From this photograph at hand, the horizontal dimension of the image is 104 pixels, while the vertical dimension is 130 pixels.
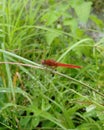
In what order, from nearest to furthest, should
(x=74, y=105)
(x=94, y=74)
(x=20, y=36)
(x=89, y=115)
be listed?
1. (x=89, y=115)
2. (x=74, y=105)
3. (x=94, y=74)
4. (x=20, y=36)

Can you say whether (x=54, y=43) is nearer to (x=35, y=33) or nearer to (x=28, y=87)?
(x=35, y=33)

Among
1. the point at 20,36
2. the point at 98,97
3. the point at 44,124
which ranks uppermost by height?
the point at 20,36

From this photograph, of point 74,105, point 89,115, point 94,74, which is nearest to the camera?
point 89,115

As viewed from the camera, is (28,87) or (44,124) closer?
(44,124)

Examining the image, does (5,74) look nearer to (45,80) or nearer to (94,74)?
(45,80)

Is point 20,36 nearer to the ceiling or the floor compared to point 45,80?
nearer to the ceiling

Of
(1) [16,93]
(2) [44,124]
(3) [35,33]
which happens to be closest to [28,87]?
(1) [16,93]
